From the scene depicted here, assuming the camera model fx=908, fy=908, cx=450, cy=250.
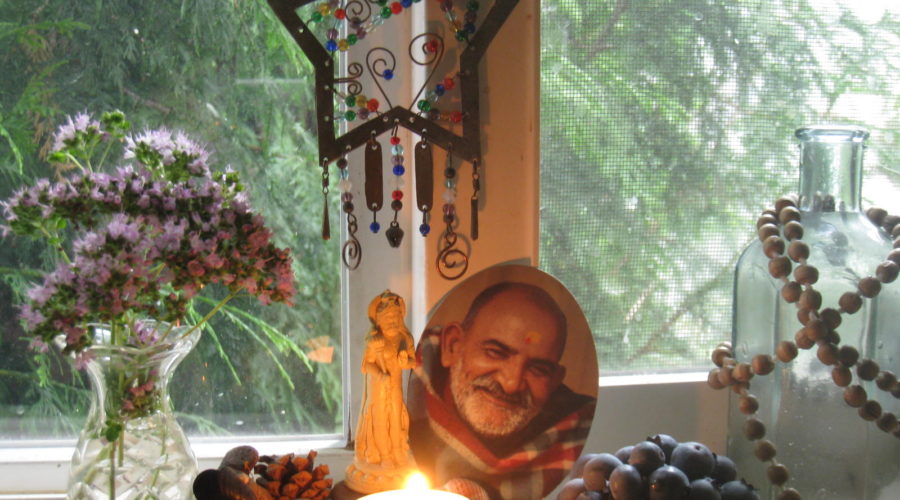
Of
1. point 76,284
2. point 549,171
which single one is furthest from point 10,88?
point 549,171

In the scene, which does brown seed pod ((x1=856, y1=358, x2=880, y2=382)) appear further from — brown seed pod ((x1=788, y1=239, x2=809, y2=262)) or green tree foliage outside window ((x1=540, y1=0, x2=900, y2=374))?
green tree foliage outside window ((x1=540, y1=0, x2=900, y2=374))

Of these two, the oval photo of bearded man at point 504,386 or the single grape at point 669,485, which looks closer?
the single grape at point 669,485

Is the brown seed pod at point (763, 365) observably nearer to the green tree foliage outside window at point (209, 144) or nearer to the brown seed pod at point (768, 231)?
the brown seed pod at point (768, 231)

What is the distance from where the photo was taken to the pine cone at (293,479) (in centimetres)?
89

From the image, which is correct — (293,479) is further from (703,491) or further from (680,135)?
(680,135)

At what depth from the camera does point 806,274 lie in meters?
0.92

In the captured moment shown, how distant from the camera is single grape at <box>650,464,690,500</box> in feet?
2.77

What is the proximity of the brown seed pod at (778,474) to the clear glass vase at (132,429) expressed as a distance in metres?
0.60

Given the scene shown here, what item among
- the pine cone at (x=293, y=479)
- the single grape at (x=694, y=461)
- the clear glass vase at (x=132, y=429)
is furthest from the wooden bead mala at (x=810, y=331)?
the clear glass vase at (x=132, y=429)

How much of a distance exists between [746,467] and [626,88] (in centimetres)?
47

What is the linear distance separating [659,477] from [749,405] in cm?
18

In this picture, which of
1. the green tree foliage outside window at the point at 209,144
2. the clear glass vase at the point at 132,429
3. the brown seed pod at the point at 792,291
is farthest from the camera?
the green tree foliage outside window at the point at 209,144

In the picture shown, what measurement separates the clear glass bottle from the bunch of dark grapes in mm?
122

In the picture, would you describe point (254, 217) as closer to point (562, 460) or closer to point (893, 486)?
point (562, 460)
